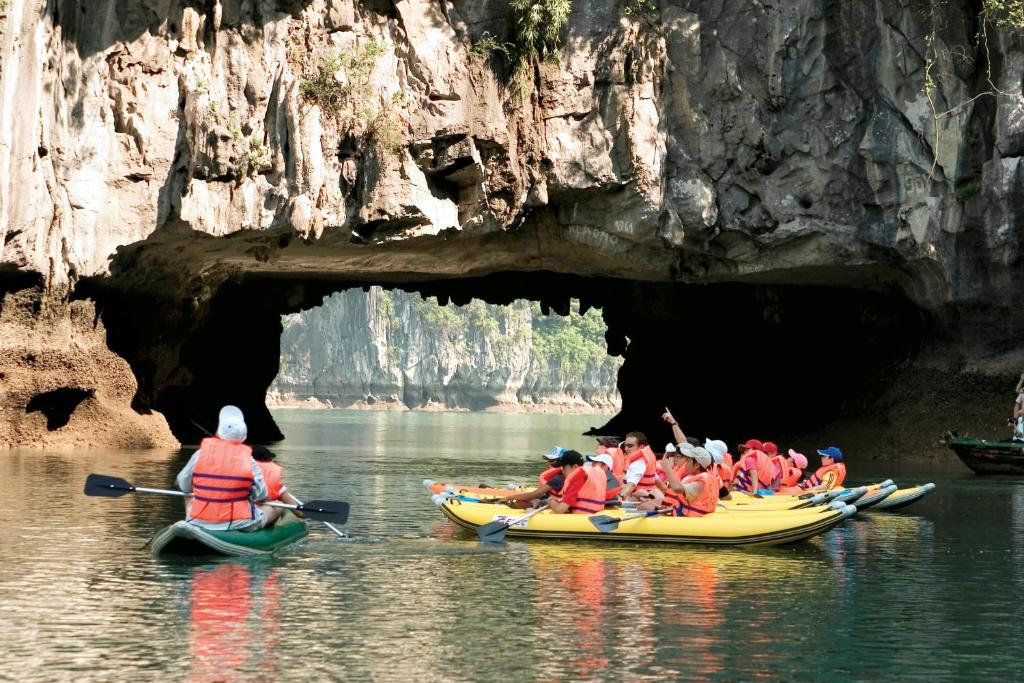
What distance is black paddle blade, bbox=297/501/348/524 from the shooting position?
13.9 meters

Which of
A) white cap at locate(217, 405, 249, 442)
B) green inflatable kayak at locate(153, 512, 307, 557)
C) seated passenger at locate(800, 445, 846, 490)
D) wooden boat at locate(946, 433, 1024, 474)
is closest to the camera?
white cap at locate(217, 405, 249, 442)

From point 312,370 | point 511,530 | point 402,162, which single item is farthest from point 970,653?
point 312,370

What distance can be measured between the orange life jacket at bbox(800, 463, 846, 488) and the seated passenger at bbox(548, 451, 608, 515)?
5461mm

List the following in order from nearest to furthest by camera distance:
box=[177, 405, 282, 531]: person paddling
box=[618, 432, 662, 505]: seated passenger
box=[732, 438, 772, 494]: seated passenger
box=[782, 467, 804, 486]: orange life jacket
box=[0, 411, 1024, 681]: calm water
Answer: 1. box=[0, 411, 1024, 681]: calm water
2. box=[177, 405, 282, 531]: person paddling
3. box=[618, 432, 662, 505]: seated passenger
4. box=[732, 438, 772, 494]: seated passenger
5. box=[782, 467, 804, 486]: orange life jacket

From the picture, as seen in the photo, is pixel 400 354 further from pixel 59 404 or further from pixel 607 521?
pixel 607 521

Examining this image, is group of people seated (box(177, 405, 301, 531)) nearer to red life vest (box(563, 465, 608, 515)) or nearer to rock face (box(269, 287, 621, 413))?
red life vest (box(563, 465, 608, 515))

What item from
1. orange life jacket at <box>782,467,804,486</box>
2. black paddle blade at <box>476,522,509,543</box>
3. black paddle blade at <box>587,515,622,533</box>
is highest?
orange life jacket at <box>782,467,804,486</box>

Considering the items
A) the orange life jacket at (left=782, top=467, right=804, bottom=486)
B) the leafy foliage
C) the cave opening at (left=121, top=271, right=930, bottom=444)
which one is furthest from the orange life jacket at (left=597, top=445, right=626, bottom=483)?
the cave opening at (left=121, top=271, right=930, bottom=444)

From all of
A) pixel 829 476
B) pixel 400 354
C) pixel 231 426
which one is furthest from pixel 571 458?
pixel 400 354

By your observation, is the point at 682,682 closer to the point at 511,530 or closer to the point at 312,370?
the point at 511,530

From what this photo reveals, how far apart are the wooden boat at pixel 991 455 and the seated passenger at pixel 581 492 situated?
13.7 metres

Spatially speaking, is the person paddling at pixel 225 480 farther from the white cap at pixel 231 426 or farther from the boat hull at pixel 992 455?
the boat hull at pixel 992 455

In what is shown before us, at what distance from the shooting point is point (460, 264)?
31297 mm

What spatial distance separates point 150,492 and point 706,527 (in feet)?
18.9
